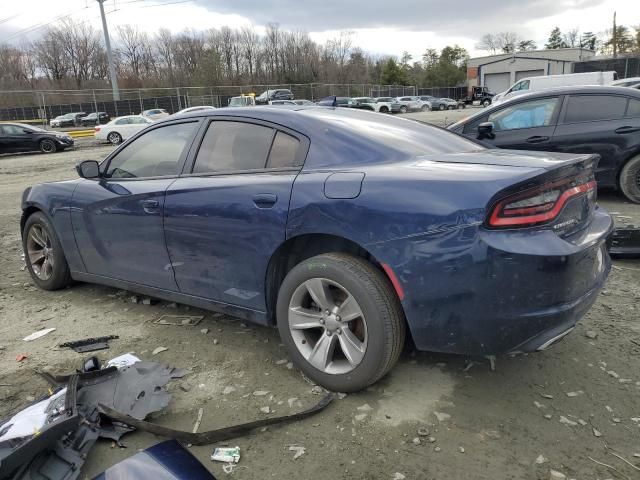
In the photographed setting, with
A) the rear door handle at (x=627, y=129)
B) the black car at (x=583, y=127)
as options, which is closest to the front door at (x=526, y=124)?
the black car at (x=583, y=127)

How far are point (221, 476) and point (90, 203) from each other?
8.49 ft

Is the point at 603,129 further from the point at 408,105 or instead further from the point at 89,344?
the point at 408,105

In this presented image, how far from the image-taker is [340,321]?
2.73 metres

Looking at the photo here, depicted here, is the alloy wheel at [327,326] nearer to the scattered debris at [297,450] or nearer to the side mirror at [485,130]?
the scattered debris at [297,450]

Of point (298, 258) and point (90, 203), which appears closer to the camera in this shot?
point (298, 258)

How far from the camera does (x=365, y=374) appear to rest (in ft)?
8.75

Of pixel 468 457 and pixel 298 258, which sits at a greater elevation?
pixel 298 258

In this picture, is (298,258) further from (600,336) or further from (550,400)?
(600,336)

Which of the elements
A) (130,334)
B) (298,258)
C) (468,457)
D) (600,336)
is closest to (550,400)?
(468,457)

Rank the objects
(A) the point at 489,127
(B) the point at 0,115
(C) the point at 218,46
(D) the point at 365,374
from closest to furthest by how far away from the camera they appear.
→ 1. (D) the point at 365,374
2. (A) the point at 489,127
3. (B) the point at 0,115
4. (C) the point at 218,46

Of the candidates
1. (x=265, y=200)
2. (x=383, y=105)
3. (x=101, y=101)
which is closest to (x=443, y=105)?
(x=383, y=105)

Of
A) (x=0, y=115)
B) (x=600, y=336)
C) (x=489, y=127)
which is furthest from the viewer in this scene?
(x=0, y=115)

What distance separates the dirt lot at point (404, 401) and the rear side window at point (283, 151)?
4.10 feet

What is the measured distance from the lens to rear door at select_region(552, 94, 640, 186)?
6574 mm
